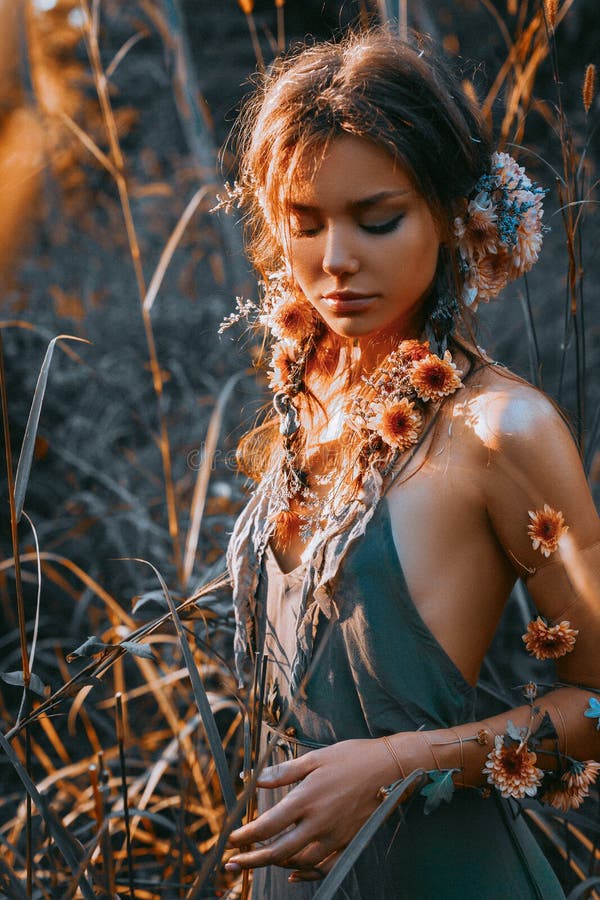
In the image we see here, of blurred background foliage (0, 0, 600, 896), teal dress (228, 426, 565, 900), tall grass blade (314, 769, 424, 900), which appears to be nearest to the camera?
tall grass blade (314, 769, 424, 900)

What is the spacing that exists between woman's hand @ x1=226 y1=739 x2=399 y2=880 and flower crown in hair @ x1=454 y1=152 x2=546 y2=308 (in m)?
0.51

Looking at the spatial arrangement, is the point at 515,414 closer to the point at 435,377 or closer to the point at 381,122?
the point at 435,377

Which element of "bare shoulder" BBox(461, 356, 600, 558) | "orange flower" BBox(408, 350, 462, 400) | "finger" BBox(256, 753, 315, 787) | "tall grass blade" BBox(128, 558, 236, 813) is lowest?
"finger" BBox(256, 753, 315, 787)

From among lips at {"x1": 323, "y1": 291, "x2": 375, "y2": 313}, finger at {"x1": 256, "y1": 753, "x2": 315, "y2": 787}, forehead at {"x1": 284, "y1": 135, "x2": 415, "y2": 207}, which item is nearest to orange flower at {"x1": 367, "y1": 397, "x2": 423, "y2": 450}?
lips at {"x1": 323, "y1": 291, "x2": 375, "y2": 313}

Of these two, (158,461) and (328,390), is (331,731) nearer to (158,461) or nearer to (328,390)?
(328,390)

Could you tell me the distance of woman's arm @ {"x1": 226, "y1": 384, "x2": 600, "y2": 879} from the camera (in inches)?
32.0

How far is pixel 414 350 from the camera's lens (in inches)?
38.2

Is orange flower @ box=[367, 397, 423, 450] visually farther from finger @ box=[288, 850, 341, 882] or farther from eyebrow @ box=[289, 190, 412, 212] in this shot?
finger @ box=[288, 850, 341, 882]

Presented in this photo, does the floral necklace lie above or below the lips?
below

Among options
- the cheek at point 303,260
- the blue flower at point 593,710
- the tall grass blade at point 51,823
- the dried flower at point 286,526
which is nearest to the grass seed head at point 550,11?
the cheek at point 303,260

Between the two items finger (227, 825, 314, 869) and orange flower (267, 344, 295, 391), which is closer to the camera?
finger (227, 825, 314, 869)

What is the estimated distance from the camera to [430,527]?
0.89 metres

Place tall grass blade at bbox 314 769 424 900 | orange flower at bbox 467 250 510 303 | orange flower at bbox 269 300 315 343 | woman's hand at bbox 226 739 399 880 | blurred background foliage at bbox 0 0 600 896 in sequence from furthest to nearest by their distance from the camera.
Result: blurred background foliage at bbox 0 0 600 896 < orange flower at bbox 269 300 315 343 < orange flower at bbox 467 250 510 303 < woman's hand at bbox 226 739 399 880 < tall grass blade at bbox 314 769 424 900

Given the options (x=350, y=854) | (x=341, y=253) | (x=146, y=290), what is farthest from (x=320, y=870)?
(x=146, y=290)
